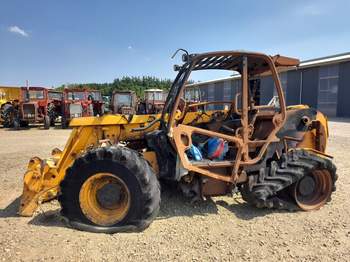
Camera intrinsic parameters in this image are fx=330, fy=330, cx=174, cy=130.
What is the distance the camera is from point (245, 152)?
4609 millimetres

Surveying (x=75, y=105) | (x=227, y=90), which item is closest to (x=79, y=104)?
(x=75, y=105)

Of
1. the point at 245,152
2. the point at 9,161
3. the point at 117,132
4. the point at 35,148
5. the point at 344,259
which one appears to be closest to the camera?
the point at 344,259

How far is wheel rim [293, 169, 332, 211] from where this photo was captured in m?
4.85

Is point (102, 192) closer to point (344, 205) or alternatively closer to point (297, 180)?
point (297, 180)

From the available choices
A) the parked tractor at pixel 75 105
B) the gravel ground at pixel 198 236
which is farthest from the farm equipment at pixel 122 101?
the gravel ground at pixel 198 236

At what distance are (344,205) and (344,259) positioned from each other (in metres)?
1.77

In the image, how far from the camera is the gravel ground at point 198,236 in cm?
352

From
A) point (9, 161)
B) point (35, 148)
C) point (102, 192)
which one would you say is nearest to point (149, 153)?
point (102, 192)

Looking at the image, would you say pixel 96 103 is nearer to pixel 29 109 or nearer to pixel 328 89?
pixel 29 109

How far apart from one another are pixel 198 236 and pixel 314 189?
2.11 meters

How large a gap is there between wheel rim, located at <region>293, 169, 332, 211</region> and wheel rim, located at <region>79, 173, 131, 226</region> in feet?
8.21

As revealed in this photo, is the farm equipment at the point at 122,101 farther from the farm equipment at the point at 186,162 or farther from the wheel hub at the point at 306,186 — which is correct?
the wheel hub at the point at 306,186

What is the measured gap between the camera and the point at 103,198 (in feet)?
13.9

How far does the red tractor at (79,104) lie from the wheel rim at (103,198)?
52.4 ft
